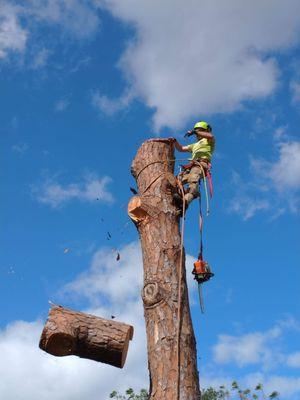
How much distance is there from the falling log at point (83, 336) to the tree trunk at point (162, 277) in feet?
0.88

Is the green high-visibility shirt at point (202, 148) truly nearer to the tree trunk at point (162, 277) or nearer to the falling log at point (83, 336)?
the tree trunk at point (162, 277)

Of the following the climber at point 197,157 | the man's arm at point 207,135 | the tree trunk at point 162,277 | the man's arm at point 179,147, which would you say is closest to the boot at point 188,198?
the climber at point 197,157

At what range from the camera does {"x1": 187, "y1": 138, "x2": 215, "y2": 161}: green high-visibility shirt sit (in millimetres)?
6008

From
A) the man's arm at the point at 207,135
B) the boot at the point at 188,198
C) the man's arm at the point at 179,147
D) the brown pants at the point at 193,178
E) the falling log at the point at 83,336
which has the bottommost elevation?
the falling log at the point at 83,336

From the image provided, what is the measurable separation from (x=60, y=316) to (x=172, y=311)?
89 cm

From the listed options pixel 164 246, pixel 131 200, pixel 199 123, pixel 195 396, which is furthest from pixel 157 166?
pixel 195 396

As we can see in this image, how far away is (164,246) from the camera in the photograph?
4.35 m

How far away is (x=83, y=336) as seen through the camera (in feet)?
12.9

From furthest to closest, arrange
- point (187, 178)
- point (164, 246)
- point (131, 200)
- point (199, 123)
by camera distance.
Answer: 1. point (199, 123)
2. point (187, 178)
3. point (131, 200)
4. point (164, 246)

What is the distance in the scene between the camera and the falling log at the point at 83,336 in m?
3.89

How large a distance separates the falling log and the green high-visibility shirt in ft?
8.53

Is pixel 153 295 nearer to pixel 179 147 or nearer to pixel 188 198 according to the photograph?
pixel 188 198

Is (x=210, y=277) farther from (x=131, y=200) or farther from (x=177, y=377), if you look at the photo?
(x=177, y=377)

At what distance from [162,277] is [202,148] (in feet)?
7.68
